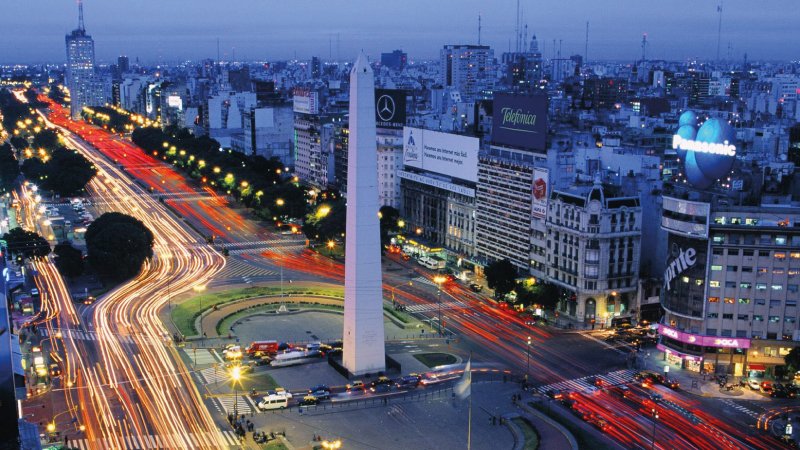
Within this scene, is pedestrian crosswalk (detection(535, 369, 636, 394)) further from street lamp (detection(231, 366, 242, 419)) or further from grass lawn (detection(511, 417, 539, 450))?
street lamp (detection(231, 366, 242, 419))

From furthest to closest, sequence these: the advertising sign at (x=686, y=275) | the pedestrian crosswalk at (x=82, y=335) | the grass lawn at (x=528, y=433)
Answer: the pedestrian crosswalk at (x=82, y=335) < the advertising sign at (x=686, y=275) < the grass lawn at (x=528, y=433)

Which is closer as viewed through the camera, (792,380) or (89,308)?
(792,380)

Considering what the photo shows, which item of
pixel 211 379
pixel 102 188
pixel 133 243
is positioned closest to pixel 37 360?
pixel 211 379

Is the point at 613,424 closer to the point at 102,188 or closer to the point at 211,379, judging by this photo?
the point at 211,379

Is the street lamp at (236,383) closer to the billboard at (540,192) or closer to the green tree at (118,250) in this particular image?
the green tree at (118,250)

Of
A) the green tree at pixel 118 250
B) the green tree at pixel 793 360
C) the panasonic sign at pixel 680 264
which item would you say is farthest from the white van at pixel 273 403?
the green tree at pixel 118 250

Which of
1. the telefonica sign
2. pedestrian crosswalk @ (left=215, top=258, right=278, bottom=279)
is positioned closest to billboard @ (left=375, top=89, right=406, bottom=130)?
pedestrian crosswalk @ (left=215, top=258, right=278, bottom=279)
